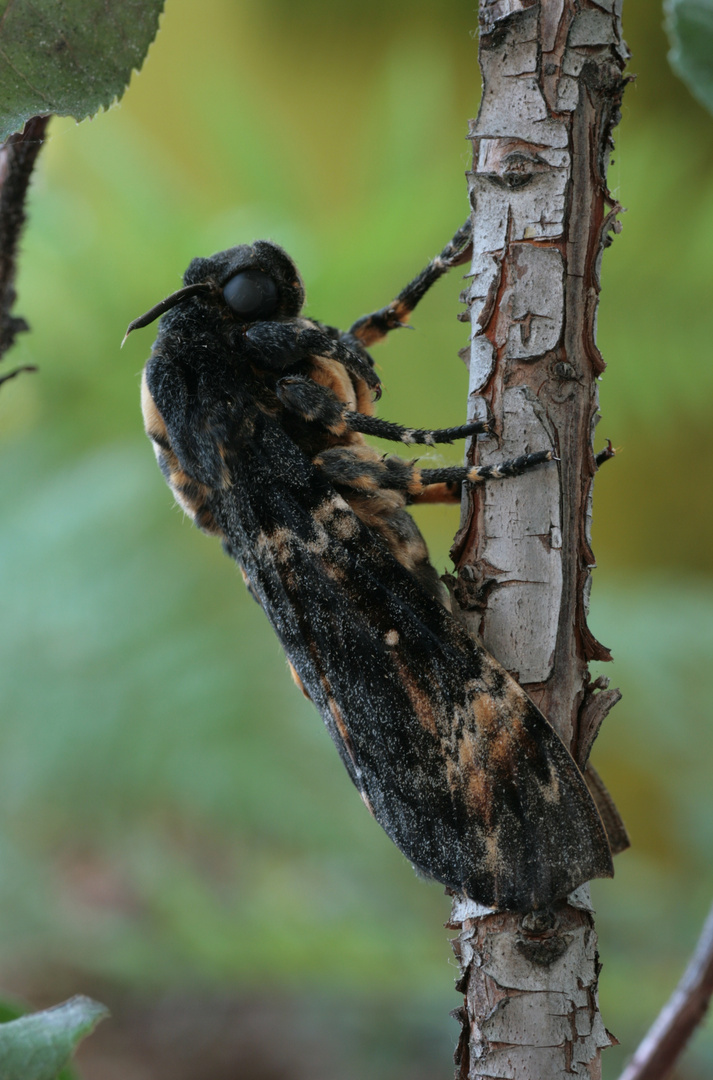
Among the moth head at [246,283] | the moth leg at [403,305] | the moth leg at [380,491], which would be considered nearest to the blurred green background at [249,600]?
the moth leg at [403,305]

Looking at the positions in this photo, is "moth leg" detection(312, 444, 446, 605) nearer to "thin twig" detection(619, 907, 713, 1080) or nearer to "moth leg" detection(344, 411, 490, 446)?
"moth leg" detection(344, 411, 490, 446)

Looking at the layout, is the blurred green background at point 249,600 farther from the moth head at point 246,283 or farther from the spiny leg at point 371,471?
the spiny leg at point 371,471

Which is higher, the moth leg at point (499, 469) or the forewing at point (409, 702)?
the moth leg at point (499, 469)

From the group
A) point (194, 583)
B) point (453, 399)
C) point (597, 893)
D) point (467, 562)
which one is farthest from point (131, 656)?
point (467, 562)

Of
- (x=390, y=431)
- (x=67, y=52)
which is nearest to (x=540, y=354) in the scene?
(x=390, y=431)

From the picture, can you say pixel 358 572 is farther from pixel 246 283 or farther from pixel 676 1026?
pixel 676 1026

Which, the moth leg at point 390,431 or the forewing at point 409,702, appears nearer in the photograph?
the forewing at point 409,702

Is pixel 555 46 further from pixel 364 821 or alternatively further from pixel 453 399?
pixel 364 821

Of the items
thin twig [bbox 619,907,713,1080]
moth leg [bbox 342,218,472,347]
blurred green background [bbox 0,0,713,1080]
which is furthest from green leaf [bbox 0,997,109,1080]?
blurred green background [bbox 0,0,713,1080]
